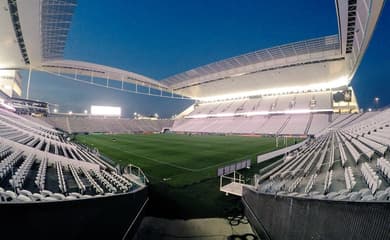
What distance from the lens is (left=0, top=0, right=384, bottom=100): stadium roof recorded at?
20734 millimetres

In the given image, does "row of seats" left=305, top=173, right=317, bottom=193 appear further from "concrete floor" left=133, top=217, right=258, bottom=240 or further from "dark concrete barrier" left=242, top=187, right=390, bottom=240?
"concrete floor" left=133, top=217, right=258, bottom=240

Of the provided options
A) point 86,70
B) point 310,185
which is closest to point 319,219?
point 310,185

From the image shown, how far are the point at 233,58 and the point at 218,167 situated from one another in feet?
110

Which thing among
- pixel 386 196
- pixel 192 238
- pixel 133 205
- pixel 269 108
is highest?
pixel 269 108

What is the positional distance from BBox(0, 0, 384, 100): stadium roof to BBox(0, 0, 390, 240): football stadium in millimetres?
214

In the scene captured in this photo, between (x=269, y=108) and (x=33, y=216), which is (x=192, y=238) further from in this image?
(x=269, y=108)

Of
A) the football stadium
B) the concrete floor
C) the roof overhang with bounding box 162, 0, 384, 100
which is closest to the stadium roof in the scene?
the roof overhang with bounding box 162, 0, 384, 100

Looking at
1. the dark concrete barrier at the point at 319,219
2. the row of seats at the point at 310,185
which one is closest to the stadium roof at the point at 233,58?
the row of seats at the point at 310,185

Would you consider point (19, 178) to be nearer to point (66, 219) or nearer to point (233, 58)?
point (66, 219)

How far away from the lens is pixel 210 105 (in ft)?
240

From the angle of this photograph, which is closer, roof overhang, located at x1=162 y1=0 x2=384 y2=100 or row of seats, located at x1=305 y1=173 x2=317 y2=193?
row of seats, located at x1=305 y1=173 x2=317 y2=193

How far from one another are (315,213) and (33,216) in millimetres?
4432

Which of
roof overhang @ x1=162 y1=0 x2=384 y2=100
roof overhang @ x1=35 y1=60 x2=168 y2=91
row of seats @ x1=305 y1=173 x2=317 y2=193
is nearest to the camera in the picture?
row of seats @ x1=305 y1=173 x2=317 y2=193

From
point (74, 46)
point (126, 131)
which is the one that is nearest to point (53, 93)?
point (74, 46)
